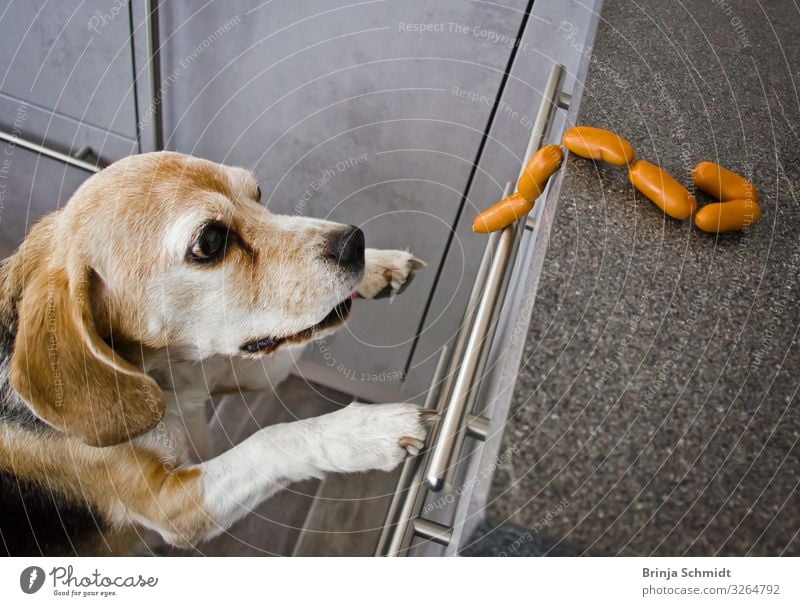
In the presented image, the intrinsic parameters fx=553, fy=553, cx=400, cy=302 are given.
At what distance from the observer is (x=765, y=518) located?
555 millimetres

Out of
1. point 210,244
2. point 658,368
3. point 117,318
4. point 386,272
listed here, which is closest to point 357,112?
point 386,272

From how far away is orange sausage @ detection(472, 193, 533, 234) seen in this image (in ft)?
2.52

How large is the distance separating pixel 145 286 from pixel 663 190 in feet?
2.02

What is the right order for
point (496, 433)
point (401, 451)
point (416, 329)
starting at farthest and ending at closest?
point (416, 329)
point (401, 451)
point (496, 433)

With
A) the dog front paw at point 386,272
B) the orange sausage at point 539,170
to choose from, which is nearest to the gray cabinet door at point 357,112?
the dog front paw at point 386,272

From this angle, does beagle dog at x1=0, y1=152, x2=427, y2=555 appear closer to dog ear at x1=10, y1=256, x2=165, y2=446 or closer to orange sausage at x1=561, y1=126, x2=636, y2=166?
dog ear at x1=10, y1=256, x2=165, y2=446

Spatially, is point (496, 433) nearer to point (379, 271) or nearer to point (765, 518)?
point (765, 518)

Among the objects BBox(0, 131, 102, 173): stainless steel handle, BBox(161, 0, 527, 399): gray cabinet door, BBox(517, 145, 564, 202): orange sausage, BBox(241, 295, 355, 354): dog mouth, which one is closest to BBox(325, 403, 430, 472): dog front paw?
BBox(241, 295, 355, 354): dog mouth

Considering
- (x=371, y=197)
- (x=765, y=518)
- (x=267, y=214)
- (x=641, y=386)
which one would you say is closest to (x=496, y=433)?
(x=641, y=386)

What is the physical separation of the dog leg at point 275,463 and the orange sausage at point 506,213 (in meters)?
0.29

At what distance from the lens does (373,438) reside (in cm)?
67

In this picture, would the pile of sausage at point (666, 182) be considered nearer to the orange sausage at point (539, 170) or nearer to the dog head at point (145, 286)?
the orange sausage at point (539, 170)

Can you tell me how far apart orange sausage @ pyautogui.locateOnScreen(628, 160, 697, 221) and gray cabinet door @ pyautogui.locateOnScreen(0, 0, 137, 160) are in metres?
0.65
